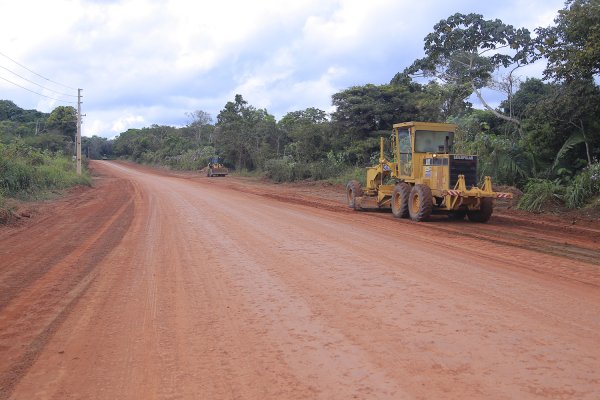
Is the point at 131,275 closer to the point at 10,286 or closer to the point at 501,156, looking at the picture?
the point at 10,286

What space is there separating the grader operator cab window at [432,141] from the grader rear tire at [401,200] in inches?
47.5

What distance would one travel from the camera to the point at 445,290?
6.38 m

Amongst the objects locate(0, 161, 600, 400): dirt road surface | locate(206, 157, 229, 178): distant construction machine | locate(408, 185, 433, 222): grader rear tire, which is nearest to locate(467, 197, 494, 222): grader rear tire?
locate(408, 185, 433, 222): grader rear tire

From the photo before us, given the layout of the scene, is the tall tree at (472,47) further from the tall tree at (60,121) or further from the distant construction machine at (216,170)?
the tall tree at (60,121)

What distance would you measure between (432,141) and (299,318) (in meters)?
11.5

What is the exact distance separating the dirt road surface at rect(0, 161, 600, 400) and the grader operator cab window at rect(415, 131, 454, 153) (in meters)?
5.47

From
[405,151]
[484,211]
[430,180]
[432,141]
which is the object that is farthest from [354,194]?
[484,211]

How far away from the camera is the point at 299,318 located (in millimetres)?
5352

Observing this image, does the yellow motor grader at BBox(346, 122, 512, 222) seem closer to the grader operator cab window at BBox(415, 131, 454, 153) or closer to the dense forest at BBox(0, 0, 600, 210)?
the grader operator cab window at BBox(415, 131, 454, 153)

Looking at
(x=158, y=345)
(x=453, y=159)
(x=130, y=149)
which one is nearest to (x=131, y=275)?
(x=158, y=345)

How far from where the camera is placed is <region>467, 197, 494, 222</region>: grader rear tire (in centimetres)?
1405

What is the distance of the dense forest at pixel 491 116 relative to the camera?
15.8m

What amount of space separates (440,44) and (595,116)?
24.3 ft

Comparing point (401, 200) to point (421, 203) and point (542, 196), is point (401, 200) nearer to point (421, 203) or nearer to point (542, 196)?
point (421, 203)
